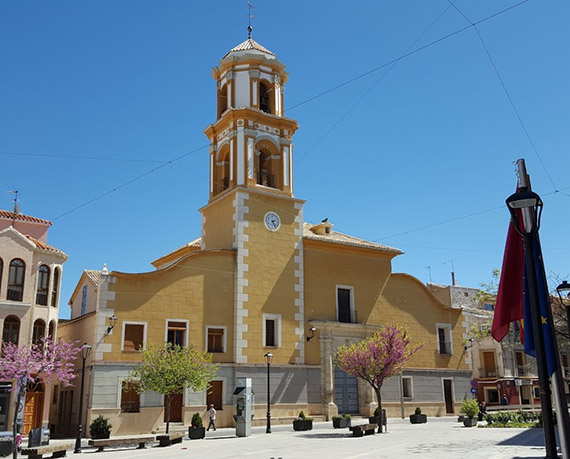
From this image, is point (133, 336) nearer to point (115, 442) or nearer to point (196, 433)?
point (196, 433)

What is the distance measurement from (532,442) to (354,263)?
57.8 ft

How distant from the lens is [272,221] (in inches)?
1320

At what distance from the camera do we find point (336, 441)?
22.0 m

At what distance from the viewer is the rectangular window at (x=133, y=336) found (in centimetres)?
2809

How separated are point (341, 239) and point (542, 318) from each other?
2869 centimetres

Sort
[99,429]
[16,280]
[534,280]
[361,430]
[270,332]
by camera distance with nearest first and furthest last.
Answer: [534,280], [361,430], [99,429], [16,280], [270,332]

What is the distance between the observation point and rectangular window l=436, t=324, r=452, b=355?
38531 millimetres

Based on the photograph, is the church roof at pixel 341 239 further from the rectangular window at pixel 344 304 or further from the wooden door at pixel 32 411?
the wooden door at pixel 32 411

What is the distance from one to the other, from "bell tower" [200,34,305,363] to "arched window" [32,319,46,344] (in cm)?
887

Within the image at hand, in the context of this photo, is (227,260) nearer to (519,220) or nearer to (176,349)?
(176,349)

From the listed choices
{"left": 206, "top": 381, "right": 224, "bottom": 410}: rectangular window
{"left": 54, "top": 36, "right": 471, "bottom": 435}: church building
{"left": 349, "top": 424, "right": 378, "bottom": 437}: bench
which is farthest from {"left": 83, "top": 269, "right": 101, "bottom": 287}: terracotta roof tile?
{"left": 349, "top": 424, "right": 378, "bottom": 437}: bench

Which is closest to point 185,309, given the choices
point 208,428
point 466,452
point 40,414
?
point 208,428

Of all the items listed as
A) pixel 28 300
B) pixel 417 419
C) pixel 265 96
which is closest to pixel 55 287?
pixel 28 300

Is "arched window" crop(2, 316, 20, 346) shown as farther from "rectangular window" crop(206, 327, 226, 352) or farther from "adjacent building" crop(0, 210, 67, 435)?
"rectangular window" crop(206, 327, 226, 352)
